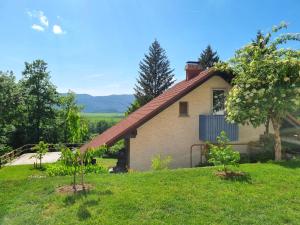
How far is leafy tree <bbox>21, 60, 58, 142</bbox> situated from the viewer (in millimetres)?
48531

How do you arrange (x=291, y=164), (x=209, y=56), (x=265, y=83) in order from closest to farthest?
(x=291, y=164)
(x=265, y=83)
(x=209, y=56)

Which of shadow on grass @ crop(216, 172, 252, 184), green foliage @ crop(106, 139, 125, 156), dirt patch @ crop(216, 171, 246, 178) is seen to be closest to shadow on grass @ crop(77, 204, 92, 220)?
shadow on grass @ crop(216, 172, 252, 184)

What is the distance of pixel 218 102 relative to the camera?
59.2 ft

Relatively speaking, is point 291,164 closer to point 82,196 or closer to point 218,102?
point 218,102

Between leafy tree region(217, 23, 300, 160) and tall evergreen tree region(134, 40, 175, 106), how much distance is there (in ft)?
135

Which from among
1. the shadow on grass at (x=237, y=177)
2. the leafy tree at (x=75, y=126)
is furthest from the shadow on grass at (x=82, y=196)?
the shadow on grass at (x=237, y=177)

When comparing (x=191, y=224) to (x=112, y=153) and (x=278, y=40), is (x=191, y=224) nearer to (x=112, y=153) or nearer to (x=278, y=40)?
(x=278, y=40)

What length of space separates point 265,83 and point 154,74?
147 feet

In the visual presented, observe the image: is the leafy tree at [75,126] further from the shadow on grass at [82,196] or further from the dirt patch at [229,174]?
the dirt patch at [229,174]

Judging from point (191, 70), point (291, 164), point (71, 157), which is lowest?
point (291, 164)

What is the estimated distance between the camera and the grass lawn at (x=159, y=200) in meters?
7.49

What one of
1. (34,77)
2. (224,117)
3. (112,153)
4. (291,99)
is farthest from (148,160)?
(34,77)

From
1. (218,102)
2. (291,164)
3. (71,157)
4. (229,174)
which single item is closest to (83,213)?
(71,157)

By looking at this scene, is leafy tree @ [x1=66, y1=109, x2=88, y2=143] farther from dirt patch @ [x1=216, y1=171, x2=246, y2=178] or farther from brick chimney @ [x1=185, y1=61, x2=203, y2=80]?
brick chimney @ [x1=185, y1=61, x2=203, y2=80]
